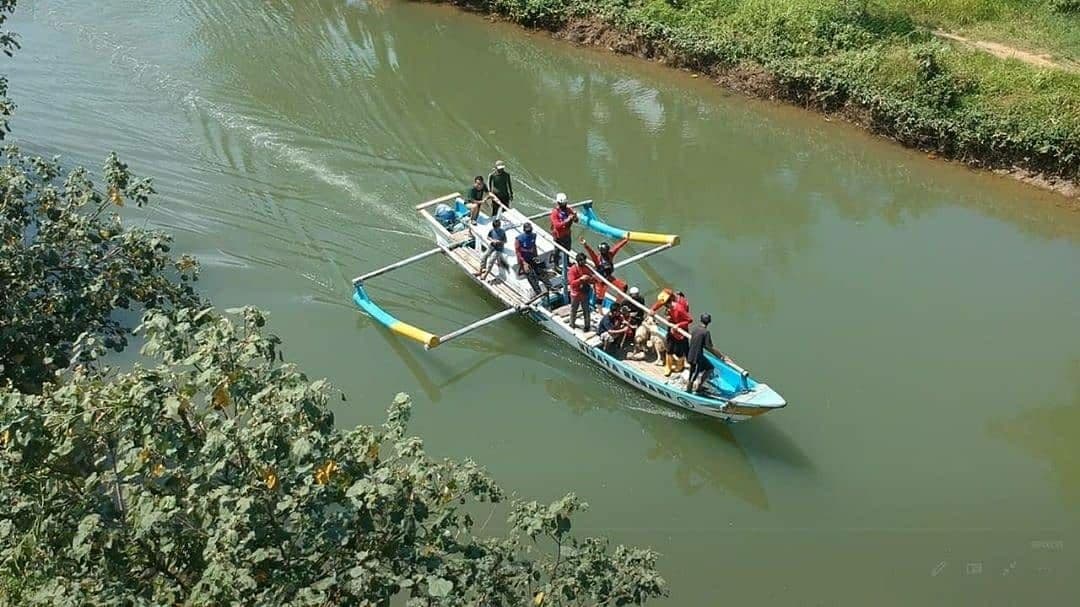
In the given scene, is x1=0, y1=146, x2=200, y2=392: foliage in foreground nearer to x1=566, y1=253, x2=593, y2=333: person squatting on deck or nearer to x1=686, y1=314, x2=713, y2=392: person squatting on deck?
x1=566, y1=253, x2=593, y2=333: person squatting on deck

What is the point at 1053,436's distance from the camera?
1091cm

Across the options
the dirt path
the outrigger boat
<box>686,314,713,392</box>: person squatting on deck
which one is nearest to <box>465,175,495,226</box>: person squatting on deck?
the outrigger boat

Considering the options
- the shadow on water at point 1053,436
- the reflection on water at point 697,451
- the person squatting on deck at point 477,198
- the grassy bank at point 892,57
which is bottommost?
the reflection on water at point 697,451

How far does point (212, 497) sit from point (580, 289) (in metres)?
7.12

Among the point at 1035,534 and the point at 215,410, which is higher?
the point at 215,410

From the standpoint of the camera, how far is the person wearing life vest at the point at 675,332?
10.6m

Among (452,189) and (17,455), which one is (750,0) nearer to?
(452,189)

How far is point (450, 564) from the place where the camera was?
5.27 m

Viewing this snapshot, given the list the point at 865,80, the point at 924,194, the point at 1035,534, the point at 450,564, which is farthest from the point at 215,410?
the point at 865,80

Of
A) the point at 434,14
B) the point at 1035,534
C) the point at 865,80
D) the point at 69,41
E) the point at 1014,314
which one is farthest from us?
the point at 434,14

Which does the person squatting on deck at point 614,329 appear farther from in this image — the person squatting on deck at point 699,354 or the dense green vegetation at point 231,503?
the dense green vegetation at point 231,503

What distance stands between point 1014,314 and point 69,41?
1939cm

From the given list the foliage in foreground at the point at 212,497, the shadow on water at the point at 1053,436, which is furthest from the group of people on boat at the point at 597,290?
the foliage in foreground at the point at 212,497

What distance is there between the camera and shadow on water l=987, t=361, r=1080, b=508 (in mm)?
10422
